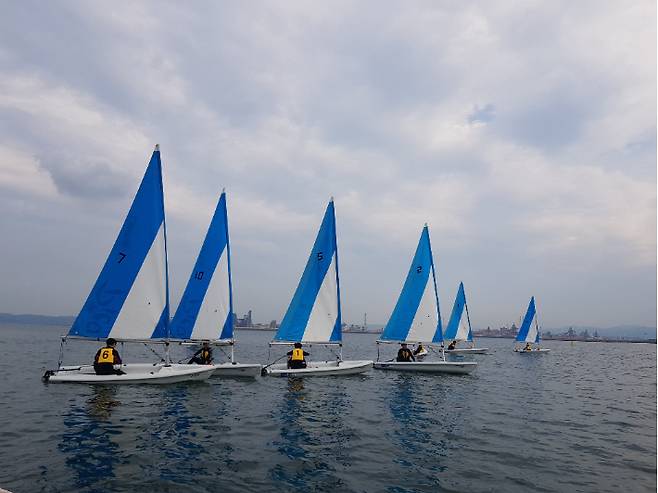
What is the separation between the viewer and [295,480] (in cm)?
974

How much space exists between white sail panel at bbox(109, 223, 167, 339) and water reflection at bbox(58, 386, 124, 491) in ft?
14.9

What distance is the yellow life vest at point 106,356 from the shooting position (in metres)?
19.8

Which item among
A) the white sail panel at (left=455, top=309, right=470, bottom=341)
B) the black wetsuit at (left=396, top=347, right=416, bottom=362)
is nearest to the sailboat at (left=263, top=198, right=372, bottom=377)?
the black wetsuit at (left=396, top=347, right=416, bottom=362)

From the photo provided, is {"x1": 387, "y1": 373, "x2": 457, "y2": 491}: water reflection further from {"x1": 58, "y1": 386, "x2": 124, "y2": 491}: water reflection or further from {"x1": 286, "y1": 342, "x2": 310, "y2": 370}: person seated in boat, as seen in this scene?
{"x1": 58, "y1": 386, "x2": 124, "y2": 491}: water reflection

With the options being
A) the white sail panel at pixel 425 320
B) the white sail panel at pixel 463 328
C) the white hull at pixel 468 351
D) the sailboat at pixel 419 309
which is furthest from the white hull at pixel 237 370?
the white sail panel at pixel 463 328

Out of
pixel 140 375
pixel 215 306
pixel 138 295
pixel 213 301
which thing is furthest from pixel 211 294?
pixel 140 375

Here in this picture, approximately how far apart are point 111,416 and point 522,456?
1311 cm

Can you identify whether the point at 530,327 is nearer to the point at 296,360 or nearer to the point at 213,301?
the point at 296,360

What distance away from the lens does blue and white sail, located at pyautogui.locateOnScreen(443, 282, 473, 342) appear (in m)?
58.1

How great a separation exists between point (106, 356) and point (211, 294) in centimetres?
703

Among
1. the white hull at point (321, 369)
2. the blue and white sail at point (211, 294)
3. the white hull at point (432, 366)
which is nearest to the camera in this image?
the white hull at point (321, 369)

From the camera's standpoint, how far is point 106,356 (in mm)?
19875

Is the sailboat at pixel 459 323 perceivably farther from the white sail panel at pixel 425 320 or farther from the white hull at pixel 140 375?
the white hull at pixel 140 375

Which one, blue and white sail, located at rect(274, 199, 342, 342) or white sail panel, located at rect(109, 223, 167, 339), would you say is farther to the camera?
blue and white sail, located at rect(274, 199, 342, 342)
